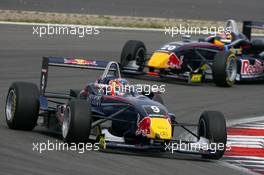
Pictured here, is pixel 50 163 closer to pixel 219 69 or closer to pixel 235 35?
pixel 219 69

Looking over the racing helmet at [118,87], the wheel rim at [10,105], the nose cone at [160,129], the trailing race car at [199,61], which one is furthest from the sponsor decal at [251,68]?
the nose cone at [160,129]

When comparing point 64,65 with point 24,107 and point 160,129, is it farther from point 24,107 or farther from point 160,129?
point 160,129

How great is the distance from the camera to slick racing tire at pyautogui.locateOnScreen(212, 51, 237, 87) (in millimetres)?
23422

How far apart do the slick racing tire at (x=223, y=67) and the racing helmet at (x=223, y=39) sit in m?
1.51

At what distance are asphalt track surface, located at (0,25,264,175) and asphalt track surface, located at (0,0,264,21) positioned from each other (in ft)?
15.2

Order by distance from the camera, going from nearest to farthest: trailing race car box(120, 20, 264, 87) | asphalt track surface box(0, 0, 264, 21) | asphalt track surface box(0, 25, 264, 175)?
asphalt track surface box(0, 25, 264, 175) < trailing race car box(120, 20, 264, 87) < asphalt track surface box(0, 0, 264, 21)

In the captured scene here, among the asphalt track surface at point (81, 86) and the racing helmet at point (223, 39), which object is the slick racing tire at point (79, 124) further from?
the racing helmet at point (223, 39)

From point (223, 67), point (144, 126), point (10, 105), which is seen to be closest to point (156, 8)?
point (223, 67)

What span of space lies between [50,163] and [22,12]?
23789 mm

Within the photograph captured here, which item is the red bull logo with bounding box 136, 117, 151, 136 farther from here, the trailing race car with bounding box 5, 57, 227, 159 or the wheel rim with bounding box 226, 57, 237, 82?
the wheel rim with bounding box 226, 57, 237, 82

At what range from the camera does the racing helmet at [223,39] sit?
25.5 meters

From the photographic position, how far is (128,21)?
36000mm

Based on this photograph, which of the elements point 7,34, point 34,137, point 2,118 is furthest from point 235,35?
point 34,137

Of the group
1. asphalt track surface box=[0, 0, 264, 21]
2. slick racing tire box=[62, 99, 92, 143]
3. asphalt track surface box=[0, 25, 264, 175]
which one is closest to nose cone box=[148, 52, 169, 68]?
asphalt track surface box=[0, 25, 264, 175]
